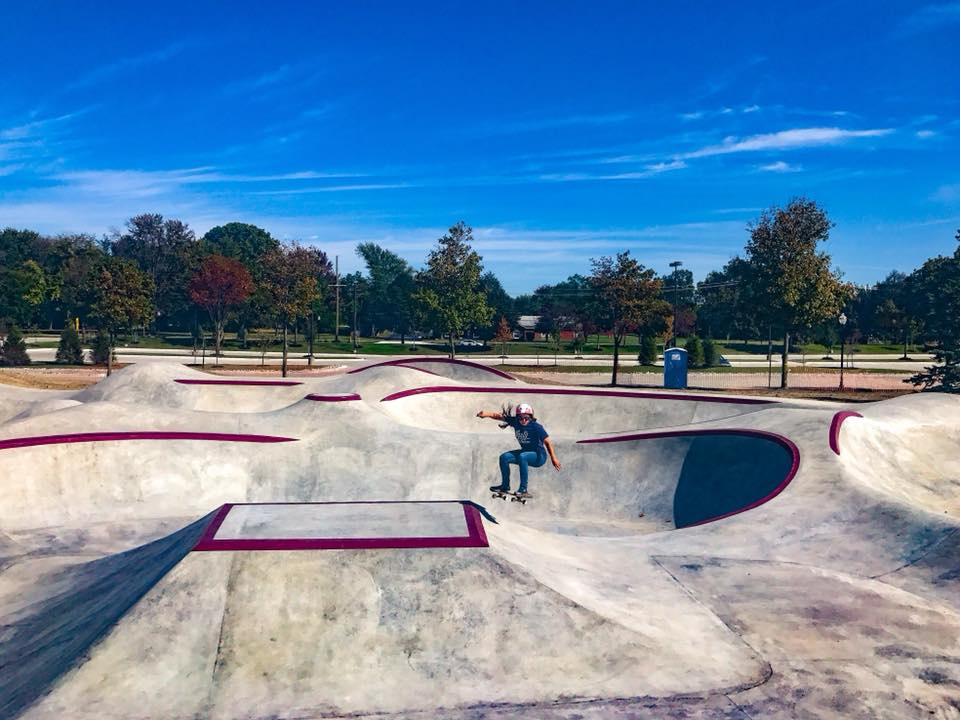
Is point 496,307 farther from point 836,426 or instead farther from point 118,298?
point 836,426

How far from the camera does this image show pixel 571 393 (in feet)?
83.8

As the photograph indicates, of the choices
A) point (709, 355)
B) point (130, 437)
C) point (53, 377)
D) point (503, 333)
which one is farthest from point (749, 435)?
point (503, 333)

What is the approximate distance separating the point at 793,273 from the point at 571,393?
15.5m

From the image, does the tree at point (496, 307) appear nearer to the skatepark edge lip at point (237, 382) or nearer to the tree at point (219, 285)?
the tree at point (219, 285)

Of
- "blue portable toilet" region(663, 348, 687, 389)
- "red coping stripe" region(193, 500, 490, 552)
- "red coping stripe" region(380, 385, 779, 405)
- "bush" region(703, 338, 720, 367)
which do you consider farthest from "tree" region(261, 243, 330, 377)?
"red coping stripe" region(193, 500, 490, 552)

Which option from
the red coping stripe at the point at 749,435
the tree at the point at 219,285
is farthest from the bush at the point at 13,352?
the red coping stripe at the point at 749,435

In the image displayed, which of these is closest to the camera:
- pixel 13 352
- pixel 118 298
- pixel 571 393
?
pixel 571 393

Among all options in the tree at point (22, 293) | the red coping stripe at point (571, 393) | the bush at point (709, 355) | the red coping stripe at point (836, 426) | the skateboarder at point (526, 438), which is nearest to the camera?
the skateboarder at point (526, 438)

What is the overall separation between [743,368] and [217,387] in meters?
37.7

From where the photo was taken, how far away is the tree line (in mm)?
34562

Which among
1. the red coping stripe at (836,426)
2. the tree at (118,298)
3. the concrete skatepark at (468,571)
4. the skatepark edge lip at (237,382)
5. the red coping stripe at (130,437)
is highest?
the tree at (118,298)

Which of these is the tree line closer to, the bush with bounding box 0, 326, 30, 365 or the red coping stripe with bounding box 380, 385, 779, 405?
the bush with bounding box 0, 326, 30, 365

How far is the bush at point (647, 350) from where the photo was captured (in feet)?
166

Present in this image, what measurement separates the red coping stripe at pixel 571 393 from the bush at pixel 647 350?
84.9 ft
